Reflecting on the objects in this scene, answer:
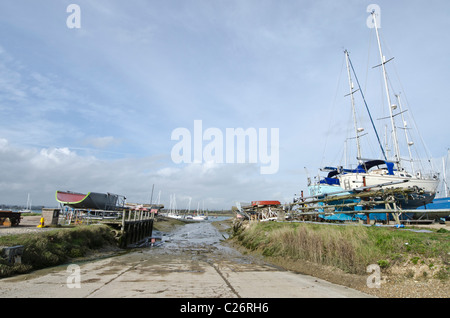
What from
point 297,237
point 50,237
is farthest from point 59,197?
point 297,237

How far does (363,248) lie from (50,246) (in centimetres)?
1458

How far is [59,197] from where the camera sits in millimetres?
28891

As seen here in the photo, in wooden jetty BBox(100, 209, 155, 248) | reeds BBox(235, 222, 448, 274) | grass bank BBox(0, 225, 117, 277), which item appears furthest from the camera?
wooden jetty BBox(100, 209, 155, 248)

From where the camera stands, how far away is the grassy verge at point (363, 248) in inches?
310

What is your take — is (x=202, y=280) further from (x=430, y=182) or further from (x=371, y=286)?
(x=430, y=182)

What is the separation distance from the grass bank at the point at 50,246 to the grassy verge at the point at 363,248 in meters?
11.6

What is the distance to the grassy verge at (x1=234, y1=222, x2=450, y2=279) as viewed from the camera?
7.87 meters

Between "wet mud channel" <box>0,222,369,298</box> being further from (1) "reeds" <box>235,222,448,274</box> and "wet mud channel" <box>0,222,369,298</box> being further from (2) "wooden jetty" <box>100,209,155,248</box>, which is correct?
(2) "wooden jetty" <box>100,209,155,248</box>

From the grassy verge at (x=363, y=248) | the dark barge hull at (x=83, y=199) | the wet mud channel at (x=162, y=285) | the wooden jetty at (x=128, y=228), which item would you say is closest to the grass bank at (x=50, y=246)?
the wet mud channel at (x=162, y=285)

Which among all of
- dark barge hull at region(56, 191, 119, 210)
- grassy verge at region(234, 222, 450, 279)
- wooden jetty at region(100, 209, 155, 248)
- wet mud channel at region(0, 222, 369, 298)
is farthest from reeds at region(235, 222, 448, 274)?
dark barge hull at region(56, 191, 119, 210)

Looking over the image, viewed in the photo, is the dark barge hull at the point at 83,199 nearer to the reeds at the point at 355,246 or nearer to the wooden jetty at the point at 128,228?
the wooden jetty at the point at 128,228

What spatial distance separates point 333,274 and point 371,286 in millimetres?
2135

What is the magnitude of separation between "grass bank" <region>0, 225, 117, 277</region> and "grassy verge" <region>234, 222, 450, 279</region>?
38.2 feet
